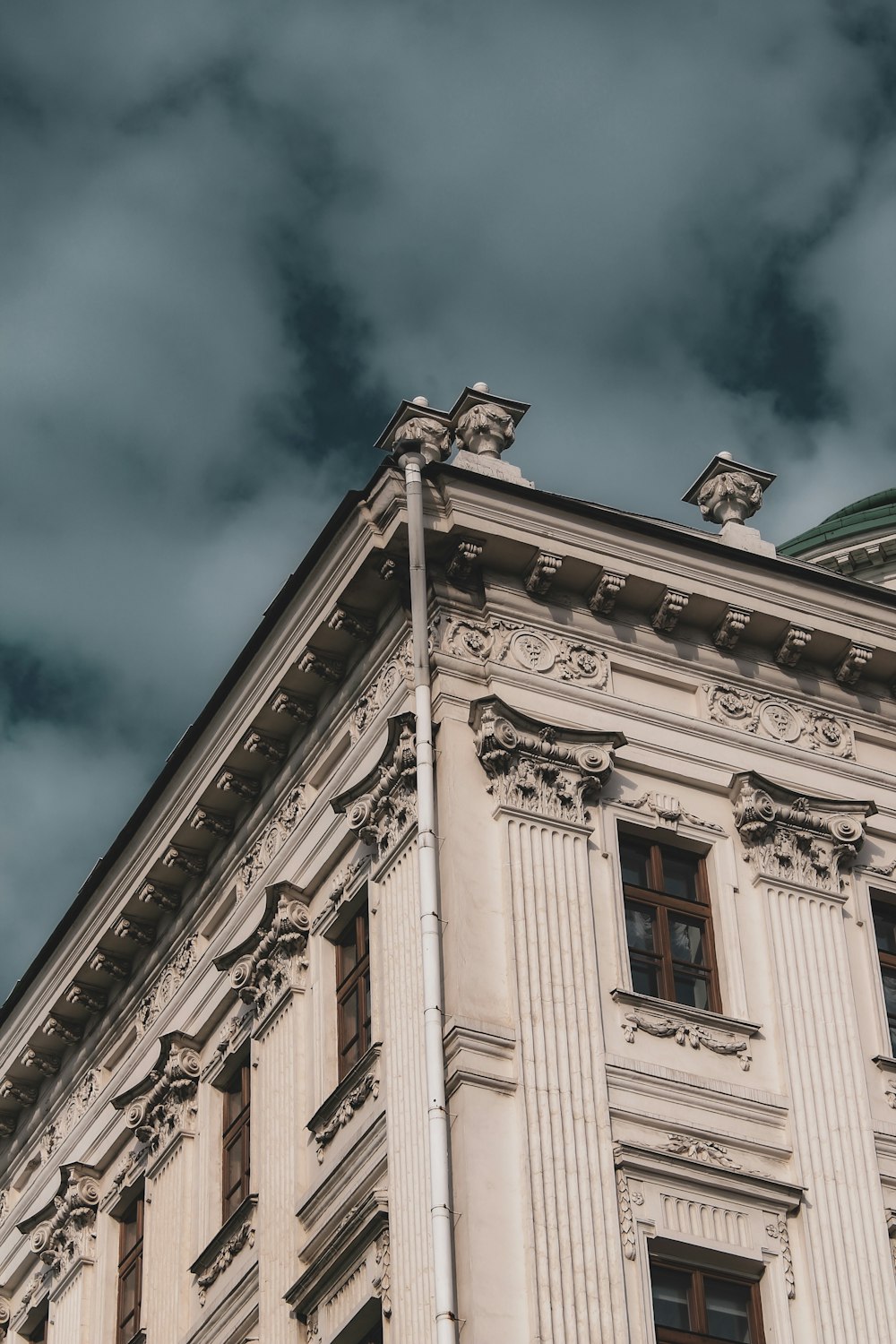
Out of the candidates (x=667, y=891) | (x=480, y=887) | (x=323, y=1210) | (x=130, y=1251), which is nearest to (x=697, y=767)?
(x=667, y=891)

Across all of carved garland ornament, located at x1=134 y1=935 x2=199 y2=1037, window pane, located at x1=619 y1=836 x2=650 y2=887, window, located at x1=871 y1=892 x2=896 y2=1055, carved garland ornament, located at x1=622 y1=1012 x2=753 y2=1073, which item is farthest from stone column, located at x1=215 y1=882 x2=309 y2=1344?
window, located at x1=871 y1=892 x2=896 y2=1055

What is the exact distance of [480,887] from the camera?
1083 inches

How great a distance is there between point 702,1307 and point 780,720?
7.73 meters

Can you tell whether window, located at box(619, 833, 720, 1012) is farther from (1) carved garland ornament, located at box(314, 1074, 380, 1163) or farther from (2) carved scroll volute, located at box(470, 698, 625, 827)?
(1) carved garland ornament, located at box(314, 1074, 380, 1163)

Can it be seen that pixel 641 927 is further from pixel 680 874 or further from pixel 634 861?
pixel 680 874

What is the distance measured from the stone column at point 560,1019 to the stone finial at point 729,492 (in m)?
4.39

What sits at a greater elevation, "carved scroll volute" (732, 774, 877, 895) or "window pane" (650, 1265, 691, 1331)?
"carved scroll volute" (732, 774, 877, 895)

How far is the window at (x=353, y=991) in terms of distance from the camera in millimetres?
29141

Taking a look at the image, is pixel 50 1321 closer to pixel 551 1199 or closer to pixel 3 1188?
pixel 3 1188

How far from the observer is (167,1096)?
3375 cm

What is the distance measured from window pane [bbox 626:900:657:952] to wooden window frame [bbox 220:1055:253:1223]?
5.68m

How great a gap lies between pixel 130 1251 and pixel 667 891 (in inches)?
385

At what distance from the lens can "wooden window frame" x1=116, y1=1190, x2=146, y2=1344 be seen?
33.5 meters

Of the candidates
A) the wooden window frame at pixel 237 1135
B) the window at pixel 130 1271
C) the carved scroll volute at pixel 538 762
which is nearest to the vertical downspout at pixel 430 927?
the carved scroll volute at pixel 538 762
